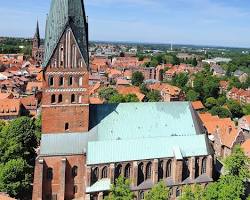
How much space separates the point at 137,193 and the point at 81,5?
1004 inches

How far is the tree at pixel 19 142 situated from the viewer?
56000 millimetres

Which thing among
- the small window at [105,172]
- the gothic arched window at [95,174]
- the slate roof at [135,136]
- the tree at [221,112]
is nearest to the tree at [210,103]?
the tree at [221,112]

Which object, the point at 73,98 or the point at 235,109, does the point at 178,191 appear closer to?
the point at 73,98

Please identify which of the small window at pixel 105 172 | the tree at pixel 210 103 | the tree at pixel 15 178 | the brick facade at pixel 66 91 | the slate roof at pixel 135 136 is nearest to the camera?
the brick facade at pixel 66 91

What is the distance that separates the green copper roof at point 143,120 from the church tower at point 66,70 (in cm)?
271

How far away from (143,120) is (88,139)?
27.7ft

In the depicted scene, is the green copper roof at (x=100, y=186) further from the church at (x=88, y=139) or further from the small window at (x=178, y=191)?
the small window at (x=178, y=191)

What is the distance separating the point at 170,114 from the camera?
185 ft

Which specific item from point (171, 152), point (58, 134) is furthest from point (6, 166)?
point (171, 152)

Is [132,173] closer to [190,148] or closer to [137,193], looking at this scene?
[137,193]

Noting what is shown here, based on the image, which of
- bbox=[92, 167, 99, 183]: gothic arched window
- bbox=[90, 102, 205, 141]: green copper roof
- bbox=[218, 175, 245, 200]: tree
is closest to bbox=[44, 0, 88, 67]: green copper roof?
bbox=[90, 102, 205, 141]: green copper roof

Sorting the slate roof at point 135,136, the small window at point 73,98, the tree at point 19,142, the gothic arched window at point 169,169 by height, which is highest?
the small window at point 73,98

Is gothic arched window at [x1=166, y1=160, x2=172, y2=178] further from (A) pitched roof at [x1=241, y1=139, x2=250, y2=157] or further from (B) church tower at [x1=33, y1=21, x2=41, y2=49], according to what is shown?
(B) church tower at [x1=33, y1=21, x2=41, y2=49]

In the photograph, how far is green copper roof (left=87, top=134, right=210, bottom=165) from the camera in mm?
50250
